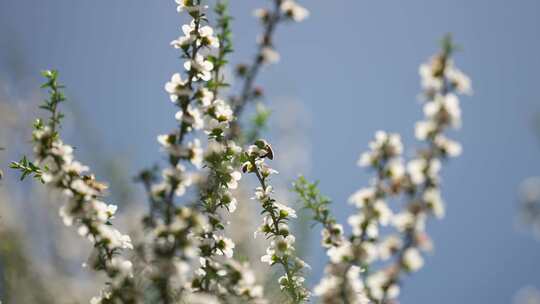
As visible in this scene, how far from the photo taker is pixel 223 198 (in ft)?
7.42

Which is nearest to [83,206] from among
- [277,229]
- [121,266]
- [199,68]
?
[121,266]

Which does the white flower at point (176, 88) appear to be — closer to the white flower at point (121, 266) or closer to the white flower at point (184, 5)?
the white flower at point (184, 5)

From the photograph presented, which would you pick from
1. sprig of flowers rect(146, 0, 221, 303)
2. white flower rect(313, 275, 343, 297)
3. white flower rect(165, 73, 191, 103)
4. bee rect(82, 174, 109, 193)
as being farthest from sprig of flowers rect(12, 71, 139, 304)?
white flower rect(313, 275, 343, 297)

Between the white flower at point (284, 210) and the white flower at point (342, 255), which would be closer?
the white flower at point (342, 255)

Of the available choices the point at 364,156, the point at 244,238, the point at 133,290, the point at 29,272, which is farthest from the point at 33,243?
the point at 364,156

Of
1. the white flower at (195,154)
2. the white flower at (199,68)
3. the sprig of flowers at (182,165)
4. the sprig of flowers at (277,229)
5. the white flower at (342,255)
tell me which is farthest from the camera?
the sprig of flowers at (277,229)

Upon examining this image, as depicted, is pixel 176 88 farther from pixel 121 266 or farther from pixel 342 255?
pixel 342 255

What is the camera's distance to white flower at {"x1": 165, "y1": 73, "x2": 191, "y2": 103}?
203cm

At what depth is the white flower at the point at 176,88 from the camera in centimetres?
203

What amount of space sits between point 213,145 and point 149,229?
1.80 ft

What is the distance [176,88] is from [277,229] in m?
0.68

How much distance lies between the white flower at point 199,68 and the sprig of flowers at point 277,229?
361 mm

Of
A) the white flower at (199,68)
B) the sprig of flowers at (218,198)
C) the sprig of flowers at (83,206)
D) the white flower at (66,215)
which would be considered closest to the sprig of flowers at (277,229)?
the sprig of flowers at (218,198)

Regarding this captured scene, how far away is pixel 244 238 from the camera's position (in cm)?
436
